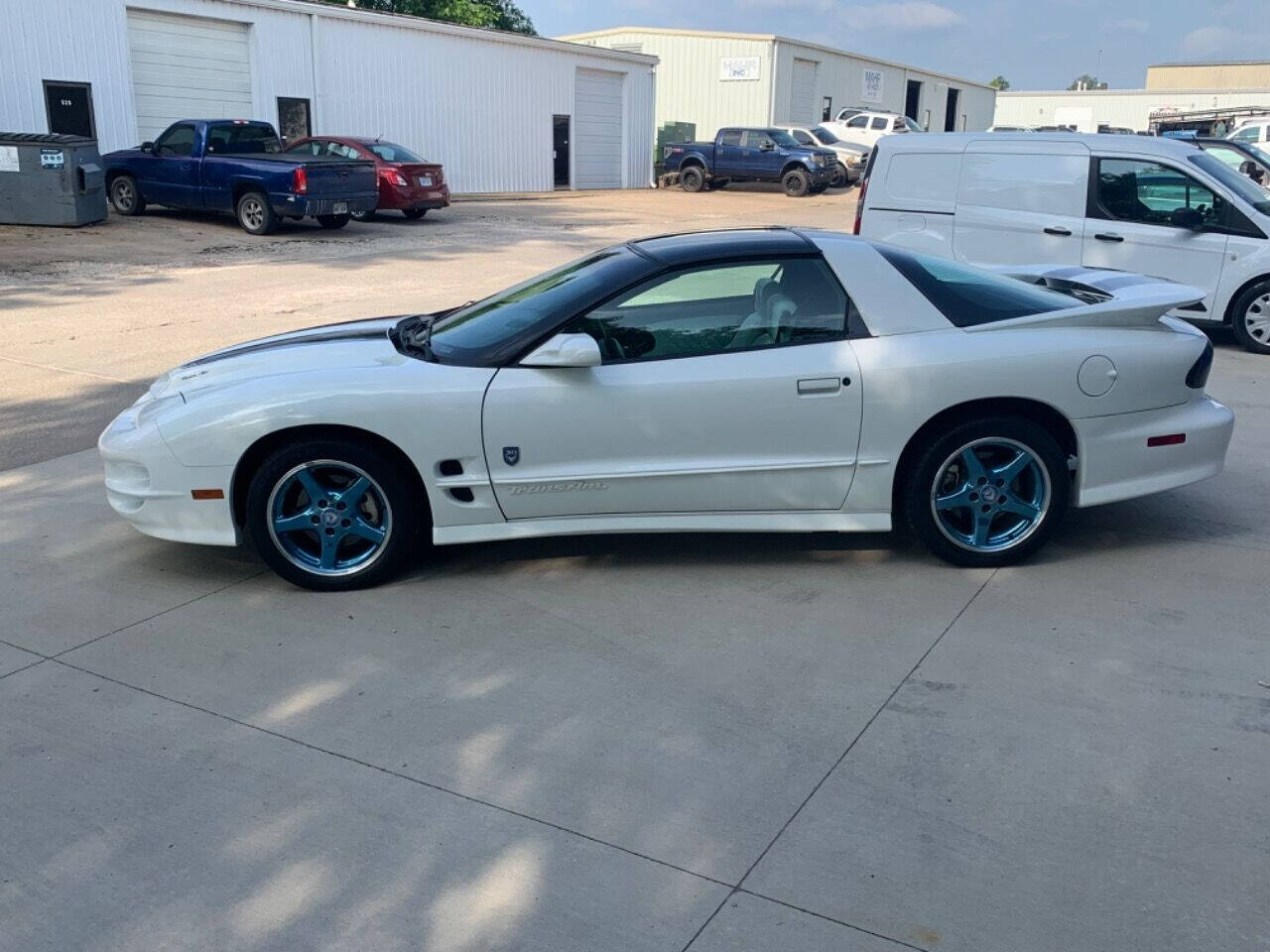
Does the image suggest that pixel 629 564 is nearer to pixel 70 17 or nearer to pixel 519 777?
pixel 519 777

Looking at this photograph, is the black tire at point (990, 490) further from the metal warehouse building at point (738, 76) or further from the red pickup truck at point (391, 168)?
the metal warehouse building at point (738, 76)

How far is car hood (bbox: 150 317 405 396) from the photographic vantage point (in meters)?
5.05

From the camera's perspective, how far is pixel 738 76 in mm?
43062

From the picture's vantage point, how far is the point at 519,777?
3525 mm

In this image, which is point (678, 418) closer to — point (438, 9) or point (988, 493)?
point (988, 493)

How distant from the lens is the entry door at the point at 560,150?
32.8 m

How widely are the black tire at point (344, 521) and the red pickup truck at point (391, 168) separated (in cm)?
1738

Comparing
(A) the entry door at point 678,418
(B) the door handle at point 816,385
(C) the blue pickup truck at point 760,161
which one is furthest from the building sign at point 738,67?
(B) the door handle at point 816,385

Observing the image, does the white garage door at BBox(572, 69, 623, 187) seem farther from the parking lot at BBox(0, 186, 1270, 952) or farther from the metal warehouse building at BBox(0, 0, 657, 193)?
the parking lot at BBox(0, 186, 1270, 952)

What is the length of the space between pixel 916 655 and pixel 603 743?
1.28 meters

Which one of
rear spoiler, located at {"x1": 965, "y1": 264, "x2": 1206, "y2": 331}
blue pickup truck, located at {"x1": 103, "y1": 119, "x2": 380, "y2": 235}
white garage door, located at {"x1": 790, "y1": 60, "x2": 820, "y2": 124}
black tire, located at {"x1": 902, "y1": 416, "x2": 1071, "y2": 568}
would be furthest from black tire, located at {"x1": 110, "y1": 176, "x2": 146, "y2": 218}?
white garage door, located at {"x1": 790, "y1": 60, "x2": 820, "y2": 124}

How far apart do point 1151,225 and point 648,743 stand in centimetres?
812

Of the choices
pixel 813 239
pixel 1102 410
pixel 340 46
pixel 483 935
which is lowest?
pixel 483 935

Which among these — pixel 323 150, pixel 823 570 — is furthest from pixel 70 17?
pixel 823 570
